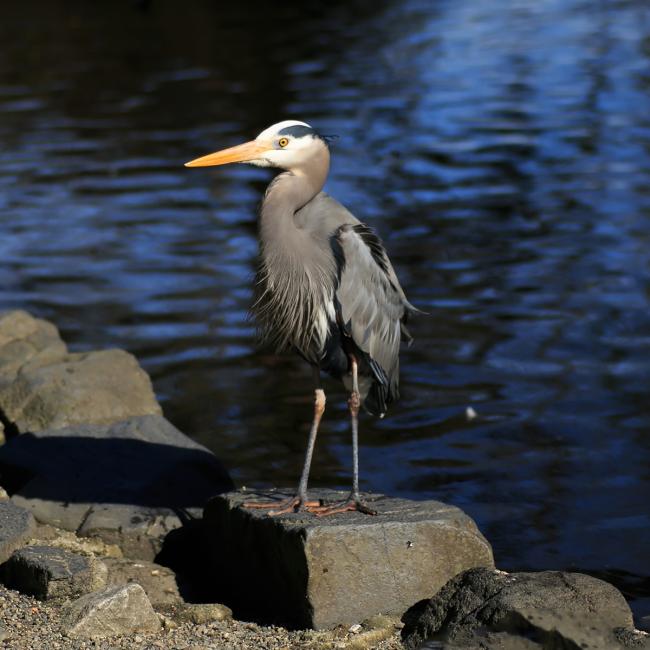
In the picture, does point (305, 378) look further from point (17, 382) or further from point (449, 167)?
point (449, 167)

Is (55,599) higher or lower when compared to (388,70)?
higher

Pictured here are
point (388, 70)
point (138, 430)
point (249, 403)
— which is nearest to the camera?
point (138, 430)

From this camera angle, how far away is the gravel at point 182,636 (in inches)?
193

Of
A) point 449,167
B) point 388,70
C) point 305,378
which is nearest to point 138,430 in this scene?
point 305,378

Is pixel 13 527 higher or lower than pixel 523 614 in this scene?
lower

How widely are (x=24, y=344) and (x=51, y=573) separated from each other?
120 inches

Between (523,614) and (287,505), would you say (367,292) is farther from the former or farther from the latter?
(523,614)

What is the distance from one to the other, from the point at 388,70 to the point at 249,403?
1215 cm

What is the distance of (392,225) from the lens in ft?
38.6

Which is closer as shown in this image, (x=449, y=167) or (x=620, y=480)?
(x=620, y=480)

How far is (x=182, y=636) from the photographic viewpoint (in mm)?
5062

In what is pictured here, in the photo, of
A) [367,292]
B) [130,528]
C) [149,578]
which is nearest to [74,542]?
[130,528]

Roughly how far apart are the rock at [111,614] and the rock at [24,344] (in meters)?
2.72

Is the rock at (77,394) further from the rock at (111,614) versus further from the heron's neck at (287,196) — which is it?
the rock at (111,614)
